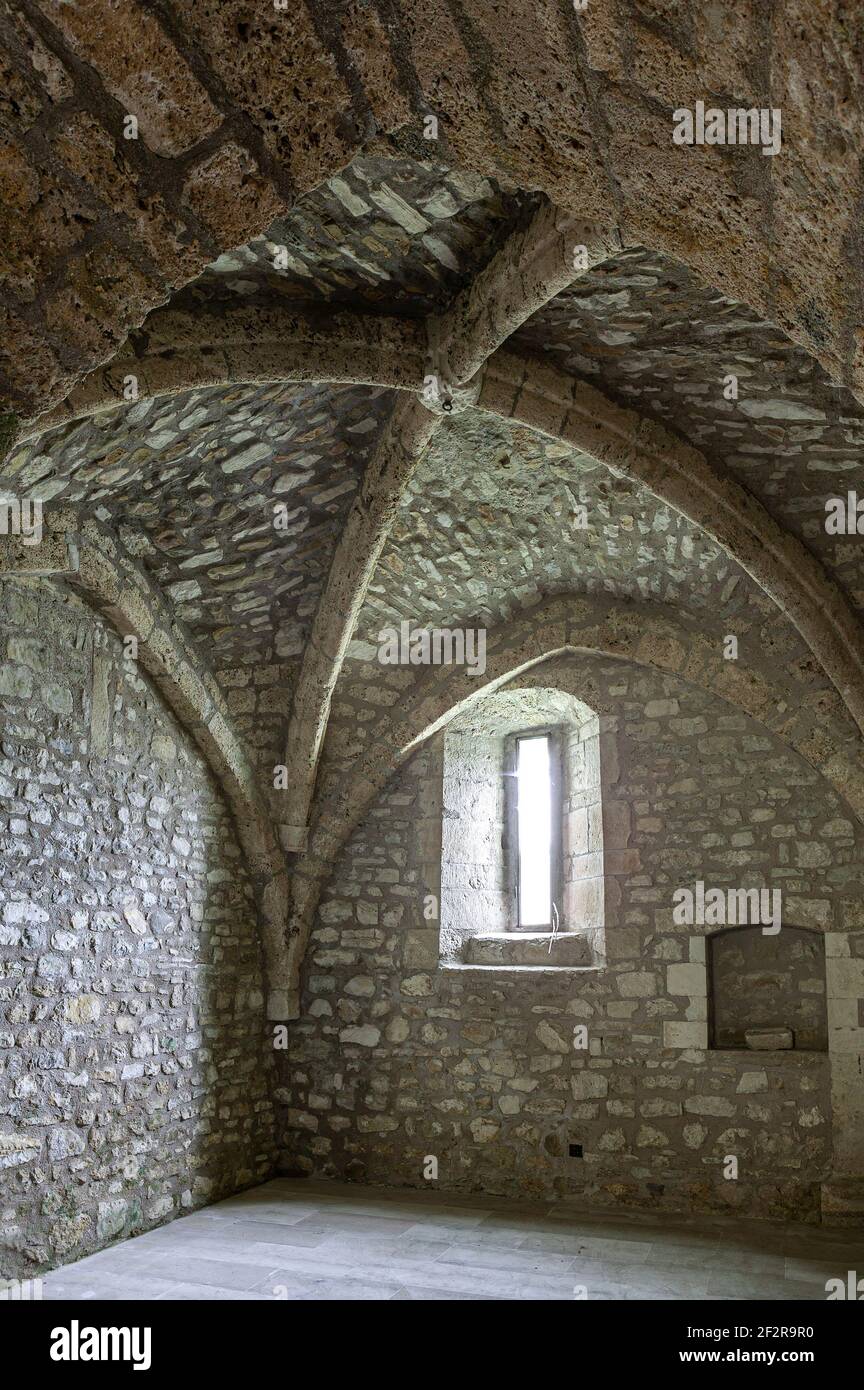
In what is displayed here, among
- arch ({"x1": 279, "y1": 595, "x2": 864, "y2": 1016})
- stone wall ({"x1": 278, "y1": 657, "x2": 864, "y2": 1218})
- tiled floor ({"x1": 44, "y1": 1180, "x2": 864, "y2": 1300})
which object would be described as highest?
arch ({"x1": 279, "y1": 595, "x2": 864, "y2": 1016})

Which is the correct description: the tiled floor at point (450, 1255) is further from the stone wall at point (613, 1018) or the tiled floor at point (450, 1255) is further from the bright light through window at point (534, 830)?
the bright light through window at point (534, 830)

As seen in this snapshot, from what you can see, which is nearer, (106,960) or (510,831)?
(106,960)

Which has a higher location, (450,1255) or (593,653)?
(593,653)

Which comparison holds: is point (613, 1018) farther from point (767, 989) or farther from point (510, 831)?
point (510, 831)

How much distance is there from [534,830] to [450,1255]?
9.15ft

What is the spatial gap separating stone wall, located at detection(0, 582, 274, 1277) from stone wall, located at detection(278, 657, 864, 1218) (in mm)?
640

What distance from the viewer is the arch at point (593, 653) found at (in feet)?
18.7

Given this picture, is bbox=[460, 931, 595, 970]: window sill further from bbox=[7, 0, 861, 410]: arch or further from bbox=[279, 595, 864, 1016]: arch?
bbox=[7, 0, 861, 410]: arch

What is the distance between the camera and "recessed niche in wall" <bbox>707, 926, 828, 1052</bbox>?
5.76m

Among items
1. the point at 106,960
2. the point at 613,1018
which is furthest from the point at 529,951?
the point at 106,960

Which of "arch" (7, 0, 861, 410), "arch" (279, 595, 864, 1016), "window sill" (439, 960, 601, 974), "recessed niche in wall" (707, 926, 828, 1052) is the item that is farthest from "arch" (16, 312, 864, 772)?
"arch" (7, 0, 861, 410)

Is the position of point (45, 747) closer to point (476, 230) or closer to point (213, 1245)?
point (213, 1245)

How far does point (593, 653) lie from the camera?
6.56m

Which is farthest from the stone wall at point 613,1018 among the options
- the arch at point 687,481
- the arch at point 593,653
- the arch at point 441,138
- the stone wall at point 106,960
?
the arch at point 441,138
